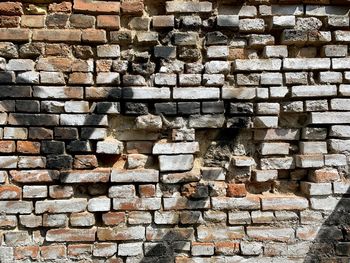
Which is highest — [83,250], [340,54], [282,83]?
[340,54]

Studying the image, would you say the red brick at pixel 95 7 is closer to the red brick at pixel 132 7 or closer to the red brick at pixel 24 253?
the red brick at pixel 132 7

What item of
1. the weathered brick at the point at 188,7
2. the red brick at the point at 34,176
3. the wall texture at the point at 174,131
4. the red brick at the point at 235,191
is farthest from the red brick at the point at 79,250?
the weathered brick at the point at 188,7

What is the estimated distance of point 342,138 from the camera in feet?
8.68

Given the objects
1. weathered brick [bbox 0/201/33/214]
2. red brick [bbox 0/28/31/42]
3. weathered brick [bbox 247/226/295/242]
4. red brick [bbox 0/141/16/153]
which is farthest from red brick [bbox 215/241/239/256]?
red brick [bbox 0/28/31/42]

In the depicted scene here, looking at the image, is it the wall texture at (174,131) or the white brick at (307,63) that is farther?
the white brick at (307,63)

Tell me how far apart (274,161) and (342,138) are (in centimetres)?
48

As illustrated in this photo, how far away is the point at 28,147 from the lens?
2.51 metres

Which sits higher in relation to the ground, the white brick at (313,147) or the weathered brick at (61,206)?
the white brick at (313,147)

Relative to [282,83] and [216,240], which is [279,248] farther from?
[282,83]

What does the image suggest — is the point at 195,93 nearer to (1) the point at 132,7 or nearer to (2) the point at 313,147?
(1) the point at 132,7

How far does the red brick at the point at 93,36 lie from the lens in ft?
8.34

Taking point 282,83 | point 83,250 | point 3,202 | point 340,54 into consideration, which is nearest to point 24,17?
point 3,202

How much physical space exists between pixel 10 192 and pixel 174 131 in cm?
110

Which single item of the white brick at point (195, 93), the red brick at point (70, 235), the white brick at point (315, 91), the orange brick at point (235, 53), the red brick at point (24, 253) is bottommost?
the red brick at point (24, 253)
